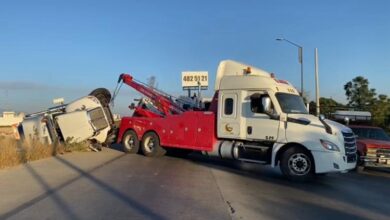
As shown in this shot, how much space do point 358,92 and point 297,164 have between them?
187 feet

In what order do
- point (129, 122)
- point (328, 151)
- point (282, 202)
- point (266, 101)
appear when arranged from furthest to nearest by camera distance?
point (129, 122) < point (266, 101) < point (328, 151) < point (282, 202)

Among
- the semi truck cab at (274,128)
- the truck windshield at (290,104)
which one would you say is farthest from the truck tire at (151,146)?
the truck windshield at (290,104)

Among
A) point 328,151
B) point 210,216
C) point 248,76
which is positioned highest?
point 248,76

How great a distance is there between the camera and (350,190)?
12383 mm

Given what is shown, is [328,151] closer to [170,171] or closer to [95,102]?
[170,171]

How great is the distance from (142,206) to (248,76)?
7.95 meters

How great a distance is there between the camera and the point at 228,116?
1612 centimetres

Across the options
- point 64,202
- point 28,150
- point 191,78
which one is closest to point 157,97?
point 28,150

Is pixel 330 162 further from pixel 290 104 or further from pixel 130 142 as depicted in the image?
pixel 130 142

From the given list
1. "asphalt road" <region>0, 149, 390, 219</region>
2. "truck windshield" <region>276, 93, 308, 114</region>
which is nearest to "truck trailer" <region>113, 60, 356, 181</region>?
"truck windshield" <region>276, 93, 308, 114</region>

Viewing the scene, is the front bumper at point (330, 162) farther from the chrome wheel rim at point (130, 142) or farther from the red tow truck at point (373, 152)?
the chrome wheel rim at point (130, 142)

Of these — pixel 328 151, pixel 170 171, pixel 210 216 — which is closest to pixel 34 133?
pixel 170 171

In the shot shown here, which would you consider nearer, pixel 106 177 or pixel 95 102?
pixel 106 177

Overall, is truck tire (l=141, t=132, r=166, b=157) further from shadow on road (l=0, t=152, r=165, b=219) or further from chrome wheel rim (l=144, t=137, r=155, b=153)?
shadow on road (l=0, t=152, r=165, b=219)
